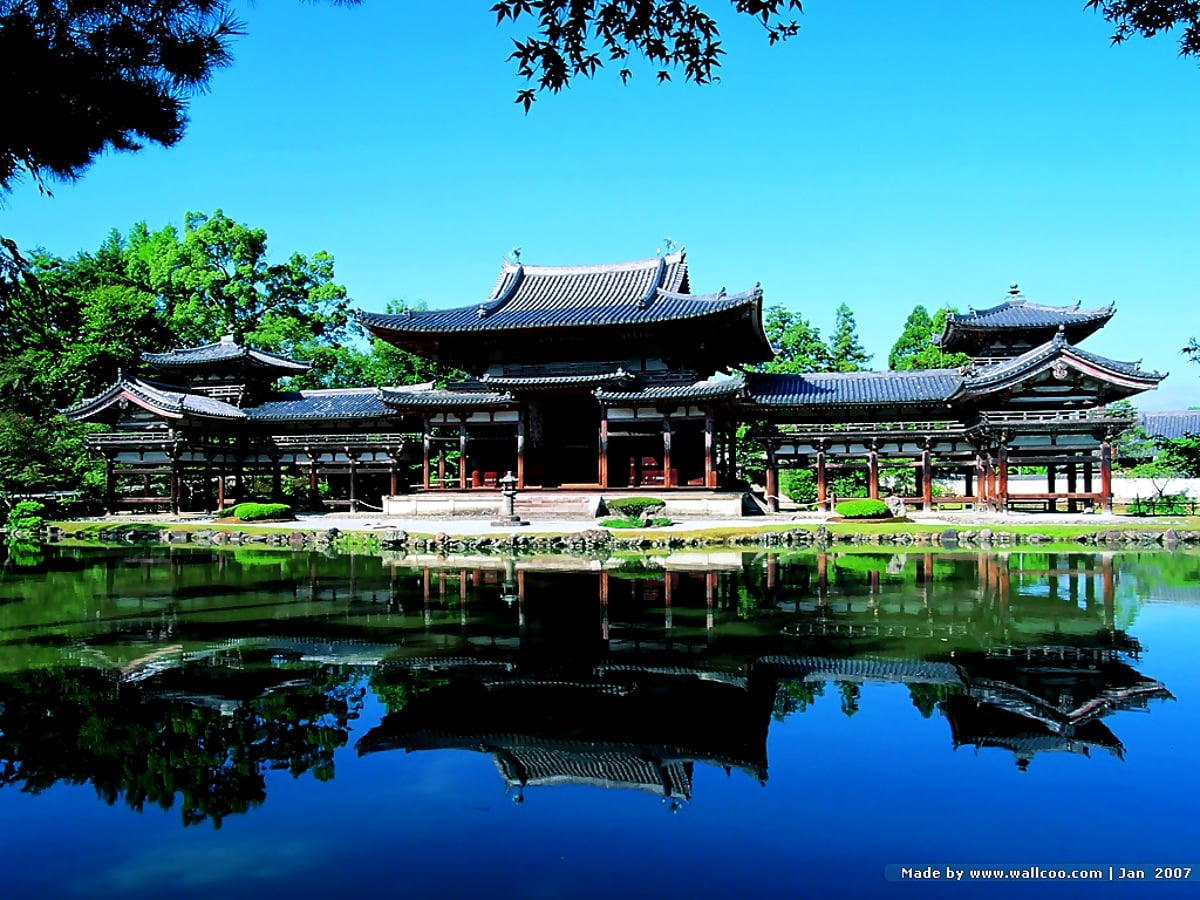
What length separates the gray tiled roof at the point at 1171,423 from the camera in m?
61.3

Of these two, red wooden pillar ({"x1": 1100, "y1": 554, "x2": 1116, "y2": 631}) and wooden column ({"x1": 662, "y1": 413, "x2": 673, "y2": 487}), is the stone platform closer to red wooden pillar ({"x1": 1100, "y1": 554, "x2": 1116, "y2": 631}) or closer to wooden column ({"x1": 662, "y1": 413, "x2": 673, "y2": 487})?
wooden column ({"x1": 662, "y1": 413, "x2": 673, "y2": 487})

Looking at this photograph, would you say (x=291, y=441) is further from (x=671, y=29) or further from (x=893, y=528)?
(x=671, y=29)

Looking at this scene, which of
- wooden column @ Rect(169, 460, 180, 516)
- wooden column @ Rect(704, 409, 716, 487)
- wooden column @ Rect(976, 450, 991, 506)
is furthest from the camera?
wooden column @ Rect(169, 460, 180, 516)

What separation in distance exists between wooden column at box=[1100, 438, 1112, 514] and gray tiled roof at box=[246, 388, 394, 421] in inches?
1227

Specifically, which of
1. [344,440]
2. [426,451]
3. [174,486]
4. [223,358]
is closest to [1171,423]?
[426,451]

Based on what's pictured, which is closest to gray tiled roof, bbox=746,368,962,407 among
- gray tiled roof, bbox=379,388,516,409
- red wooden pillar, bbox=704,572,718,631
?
gray tiled roof, bbox=379,388,516,409

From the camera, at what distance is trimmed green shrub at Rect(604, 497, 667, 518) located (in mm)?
33281

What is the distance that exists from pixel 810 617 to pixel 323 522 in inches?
1017

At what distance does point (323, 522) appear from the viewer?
35531mm

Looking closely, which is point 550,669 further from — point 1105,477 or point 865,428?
point 1105,477

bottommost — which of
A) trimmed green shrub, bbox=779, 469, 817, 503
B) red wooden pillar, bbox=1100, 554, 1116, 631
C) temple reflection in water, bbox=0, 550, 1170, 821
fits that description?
temple reflection in water, bbox=0, 550, 1170, 821

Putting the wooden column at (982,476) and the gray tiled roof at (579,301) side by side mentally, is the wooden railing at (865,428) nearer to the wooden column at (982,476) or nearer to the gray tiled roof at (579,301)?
the wooden column at (982,476)

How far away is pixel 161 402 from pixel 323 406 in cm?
760

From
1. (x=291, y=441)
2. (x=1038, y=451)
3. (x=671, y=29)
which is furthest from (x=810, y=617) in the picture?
(x=291, y=441)
